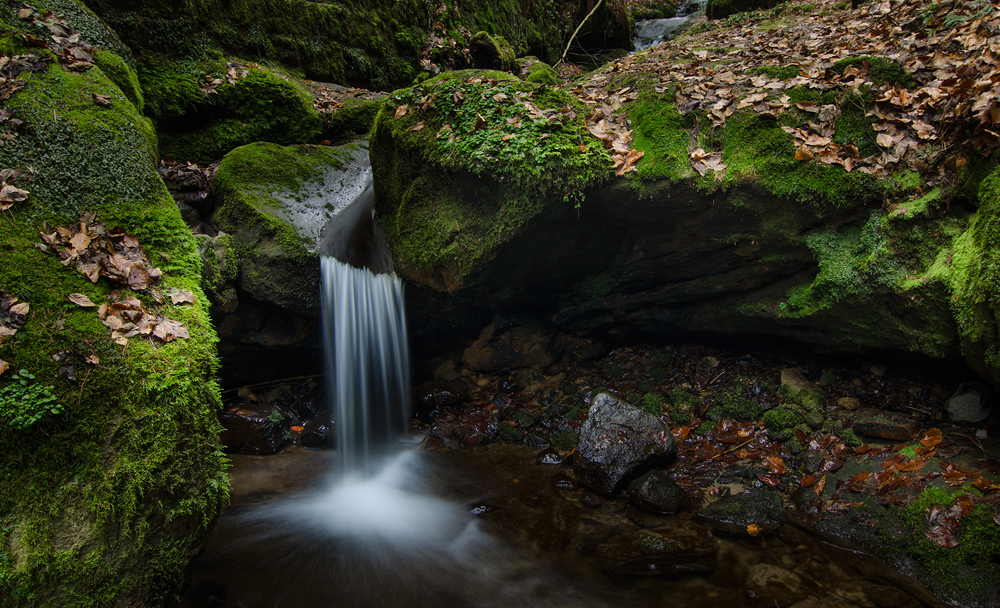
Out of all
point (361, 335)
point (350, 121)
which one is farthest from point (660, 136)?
point (350, 121)

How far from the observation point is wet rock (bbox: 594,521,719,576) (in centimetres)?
340

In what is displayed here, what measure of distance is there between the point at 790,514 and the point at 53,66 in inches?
301

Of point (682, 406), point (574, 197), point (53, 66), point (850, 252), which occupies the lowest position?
point (682, 406)

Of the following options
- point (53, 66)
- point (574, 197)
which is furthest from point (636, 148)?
point (53, 66)

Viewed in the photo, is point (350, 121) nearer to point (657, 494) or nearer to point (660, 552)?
point (657, 494)

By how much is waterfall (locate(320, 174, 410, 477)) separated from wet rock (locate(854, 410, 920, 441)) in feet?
16.5

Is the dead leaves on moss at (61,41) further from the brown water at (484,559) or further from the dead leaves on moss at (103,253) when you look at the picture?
the brown water at (484,559)

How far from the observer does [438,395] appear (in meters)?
6.41

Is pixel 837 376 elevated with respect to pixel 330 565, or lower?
elevated

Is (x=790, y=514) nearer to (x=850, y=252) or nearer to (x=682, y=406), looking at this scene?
(x=682, y=406)

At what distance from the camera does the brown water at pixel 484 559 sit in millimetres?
3209

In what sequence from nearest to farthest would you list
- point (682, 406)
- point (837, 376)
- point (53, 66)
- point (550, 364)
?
point (53, 66), point (837, 376), point (682, 406), point (550, 364)

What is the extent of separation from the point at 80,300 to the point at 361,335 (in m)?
2.96

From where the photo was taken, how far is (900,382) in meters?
4.25
